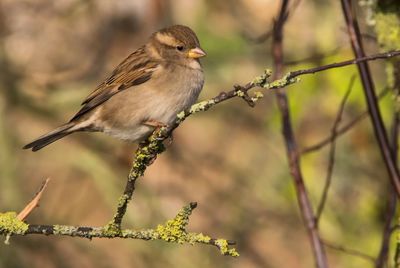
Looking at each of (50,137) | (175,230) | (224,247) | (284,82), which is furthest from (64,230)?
(50,137)

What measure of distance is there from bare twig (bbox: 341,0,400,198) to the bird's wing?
1374 millimetres

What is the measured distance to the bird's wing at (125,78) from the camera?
4.75 m

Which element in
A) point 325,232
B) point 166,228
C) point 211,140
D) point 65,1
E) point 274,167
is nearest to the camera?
point 166,228

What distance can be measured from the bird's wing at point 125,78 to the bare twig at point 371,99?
54.1 inches

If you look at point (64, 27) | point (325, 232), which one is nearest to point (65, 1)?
point (64, 27)

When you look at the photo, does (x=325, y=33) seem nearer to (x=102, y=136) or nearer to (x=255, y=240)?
(x=102, y=136)

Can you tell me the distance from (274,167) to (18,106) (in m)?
2.24

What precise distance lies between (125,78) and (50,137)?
0.66 m

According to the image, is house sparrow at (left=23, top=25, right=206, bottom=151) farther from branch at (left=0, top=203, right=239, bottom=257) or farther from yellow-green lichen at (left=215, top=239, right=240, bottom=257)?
yellow-green lichen at (left=215, top=239, right=240, bottom=257)

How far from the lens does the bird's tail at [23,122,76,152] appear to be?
13.8ft

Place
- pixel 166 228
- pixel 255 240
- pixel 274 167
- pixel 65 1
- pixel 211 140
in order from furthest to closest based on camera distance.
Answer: pixel 211 140 → pixel 255 240 → pixel 65 1 → pixel 274 167 → pixel 166 228

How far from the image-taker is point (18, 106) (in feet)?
24.2

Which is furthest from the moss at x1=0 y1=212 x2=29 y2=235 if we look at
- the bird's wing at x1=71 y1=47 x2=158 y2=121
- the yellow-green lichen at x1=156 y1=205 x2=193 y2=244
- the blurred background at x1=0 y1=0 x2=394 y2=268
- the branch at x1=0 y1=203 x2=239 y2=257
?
the blurred background at x1=0 y1=0 x2=394 y2=268

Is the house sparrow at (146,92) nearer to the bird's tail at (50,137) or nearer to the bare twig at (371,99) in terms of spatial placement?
the bird's tail at (50,137)
